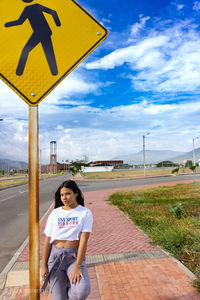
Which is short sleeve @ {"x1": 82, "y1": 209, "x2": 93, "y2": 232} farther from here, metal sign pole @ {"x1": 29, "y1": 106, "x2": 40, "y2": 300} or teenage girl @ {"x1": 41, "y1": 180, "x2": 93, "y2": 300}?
metal sign pole @ {"x1": 29, "y1": 106, "x2": 40, "y2": 300}

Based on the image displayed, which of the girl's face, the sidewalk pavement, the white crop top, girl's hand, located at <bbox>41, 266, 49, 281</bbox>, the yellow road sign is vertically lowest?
the sidewalk pavement

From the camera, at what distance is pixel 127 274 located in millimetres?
3994

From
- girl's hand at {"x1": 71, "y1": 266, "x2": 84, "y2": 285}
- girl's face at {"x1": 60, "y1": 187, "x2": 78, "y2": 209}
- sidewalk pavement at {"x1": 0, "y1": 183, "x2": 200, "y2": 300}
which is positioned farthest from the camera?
sidewalk pavement at {"x1": 0, "y1": 183, "x2": 200, "y2": 300}

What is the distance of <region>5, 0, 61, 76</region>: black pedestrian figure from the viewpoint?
187cm

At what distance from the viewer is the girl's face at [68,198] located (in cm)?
229

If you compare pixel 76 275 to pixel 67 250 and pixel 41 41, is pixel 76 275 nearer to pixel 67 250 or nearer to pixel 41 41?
pixel 67 250

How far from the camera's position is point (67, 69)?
1927 millimetres

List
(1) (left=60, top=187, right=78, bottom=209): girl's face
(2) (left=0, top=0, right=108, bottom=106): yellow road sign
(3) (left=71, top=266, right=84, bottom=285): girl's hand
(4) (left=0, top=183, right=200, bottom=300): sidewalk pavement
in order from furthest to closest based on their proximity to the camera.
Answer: (4) (left=0, top=183, right=200, bottom=300): sidewalk pavement
(1) (left=60, top=187, right=78, bottom=209): girl's face
(3) (left=71, top=266, right=84, bottom=285): girl's hand
(2) (left=0, top=0, right=108, bottom=106): yellow road sign

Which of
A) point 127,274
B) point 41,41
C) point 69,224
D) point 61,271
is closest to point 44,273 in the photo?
point 61,271

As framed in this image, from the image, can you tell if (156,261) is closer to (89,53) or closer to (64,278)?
(64,278)

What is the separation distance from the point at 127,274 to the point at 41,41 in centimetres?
376

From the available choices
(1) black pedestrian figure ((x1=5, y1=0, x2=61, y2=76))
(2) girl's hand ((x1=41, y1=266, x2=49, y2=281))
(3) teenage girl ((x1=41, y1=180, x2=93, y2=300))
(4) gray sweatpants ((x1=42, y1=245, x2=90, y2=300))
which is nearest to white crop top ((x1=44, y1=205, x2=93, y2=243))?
(3) teenage girl ((x1=41, y1=180, x2=93, y2=300))

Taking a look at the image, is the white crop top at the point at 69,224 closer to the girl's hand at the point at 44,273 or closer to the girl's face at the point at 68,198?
the girl's face at the point at 68,198

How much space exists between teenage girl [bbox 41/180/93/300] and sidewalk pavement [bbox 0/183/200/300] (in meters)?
1.55
